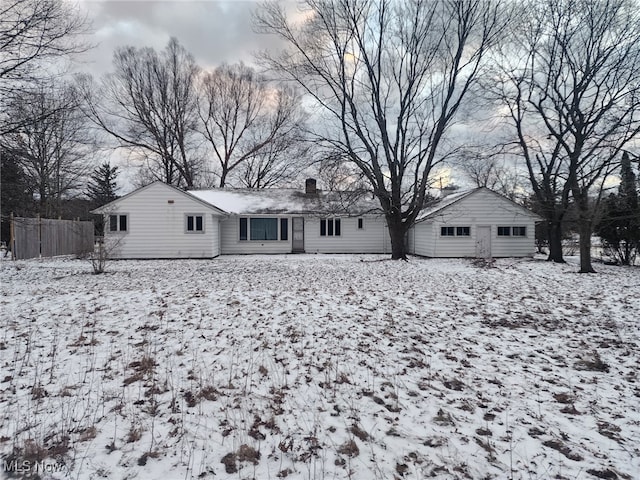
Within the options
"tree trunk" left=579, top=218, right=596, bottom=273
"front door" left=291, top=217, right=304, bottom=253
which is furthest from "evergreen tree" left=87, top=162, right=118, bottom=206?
"tree trunk" left=579, top=218, right=596, bottom=273

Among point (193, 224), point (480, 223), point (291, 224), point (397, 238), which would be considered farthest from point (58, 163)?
point (480, 223)

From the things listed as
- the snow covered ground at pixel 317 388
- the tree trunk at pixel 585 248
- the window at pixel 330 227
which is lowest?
the snow covered ground at pixel 317 388

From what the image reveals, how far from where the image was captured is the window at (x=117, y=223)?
19.1 m

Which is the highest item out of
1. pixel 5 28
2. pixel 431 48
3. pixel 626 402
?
pixel 431 48

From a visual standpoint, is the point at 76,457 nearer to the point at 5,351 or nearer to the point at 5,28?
the point at 5,351

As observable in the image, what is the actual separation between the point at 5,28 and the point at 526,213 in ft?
78.1

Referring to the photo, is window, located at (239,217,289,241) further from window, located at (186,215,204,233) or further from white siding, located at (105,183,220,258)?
window, located at (186,215,204,233)

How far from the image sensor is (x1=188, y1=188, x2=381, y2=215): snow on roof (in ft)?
73.4

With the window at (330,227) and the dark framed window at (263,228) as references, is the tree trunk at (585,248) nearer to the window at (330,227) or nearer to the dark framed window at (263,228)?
the window at (330,227)

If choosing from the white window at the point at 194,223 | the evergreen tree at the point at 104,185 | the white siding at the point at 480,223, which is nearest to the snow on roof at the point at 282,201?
the white window at the point at 194,223

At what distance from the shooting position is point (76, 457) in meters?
2.76

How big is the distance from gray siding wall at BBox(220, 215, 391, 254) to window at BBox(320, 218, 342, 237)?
195mm

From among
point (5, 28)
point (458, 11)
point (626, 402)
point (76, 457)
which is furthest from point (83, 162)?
point (626, 402)

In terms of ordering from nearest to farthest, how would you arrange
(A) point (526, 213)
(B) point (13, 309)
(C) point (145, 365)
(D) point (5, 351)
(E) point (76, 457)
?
(E) point (76, 457)
(C) point (145, 365)
(D) point (5, 351)
(B) point (13, 309)
(A) point (526, 213)
